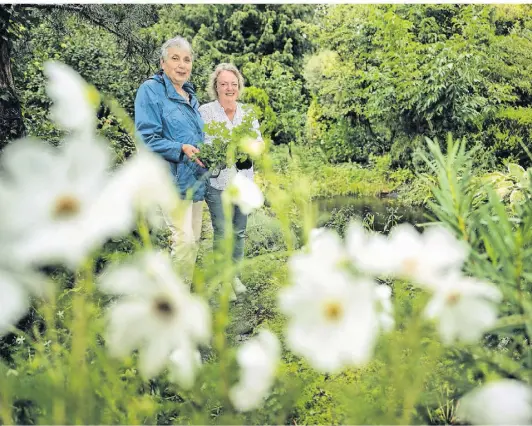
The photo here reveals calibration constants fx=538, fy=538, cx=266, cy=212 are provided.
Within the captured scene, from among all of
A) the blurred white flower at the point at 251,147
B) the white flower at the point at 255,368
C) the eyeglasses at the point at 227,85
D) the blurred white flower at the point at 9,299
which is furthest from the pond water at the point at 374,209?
the blurred white flower at the point at 9,299

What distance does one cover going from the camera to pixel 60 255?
30 cm

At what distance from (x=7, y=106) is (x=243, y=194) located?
158 centimetres

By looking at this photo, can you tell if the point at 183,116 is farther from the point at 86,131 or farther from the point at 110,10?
the point at 86,131

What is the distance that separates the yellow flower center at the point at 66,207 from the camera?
32 centimetres

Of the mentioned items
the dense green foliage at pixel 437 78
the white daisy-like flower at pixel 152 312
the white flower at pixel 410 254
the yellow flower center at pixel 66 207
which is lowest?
the white daisy-like flower at pixel 152 312

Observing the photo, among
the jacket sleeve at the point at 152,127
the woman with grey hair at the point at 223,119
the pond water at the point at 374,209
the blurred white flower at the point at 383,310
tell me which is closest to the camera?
the blurred white flower at the point at 383,310

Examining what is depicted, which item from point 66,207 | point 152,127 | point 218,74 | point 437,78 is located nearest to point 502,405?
point 66,207

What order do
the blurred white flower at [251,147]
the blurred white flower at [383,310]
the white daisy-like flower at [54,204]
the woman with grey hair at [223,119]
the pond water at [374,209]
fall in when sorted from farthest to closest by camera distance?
the pond water at [374,209] < the woman with grey hair at [223,119] < the blurred white flower at [251,147] < the blurred white flower at [383,310] < the white daisy-like flower at [54,204]

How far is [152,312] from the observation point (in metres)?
0.34

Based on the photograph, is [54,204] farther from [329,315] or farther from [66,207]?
[329,315]

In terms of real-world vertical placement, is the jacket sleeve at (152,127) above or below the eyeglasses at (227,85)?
below

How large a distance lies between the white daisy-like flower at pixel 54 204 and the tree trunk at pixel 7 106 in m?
1.65

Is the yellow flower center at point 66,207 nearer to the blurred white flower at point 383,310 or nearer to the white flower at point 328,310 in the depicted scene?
the white flower at point 328,310

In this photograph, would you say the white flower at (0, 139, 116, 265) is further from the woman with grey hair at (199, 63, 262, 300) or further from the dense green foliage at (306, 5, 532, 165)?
the dense green foliage at (306, 5, 532, 165)
